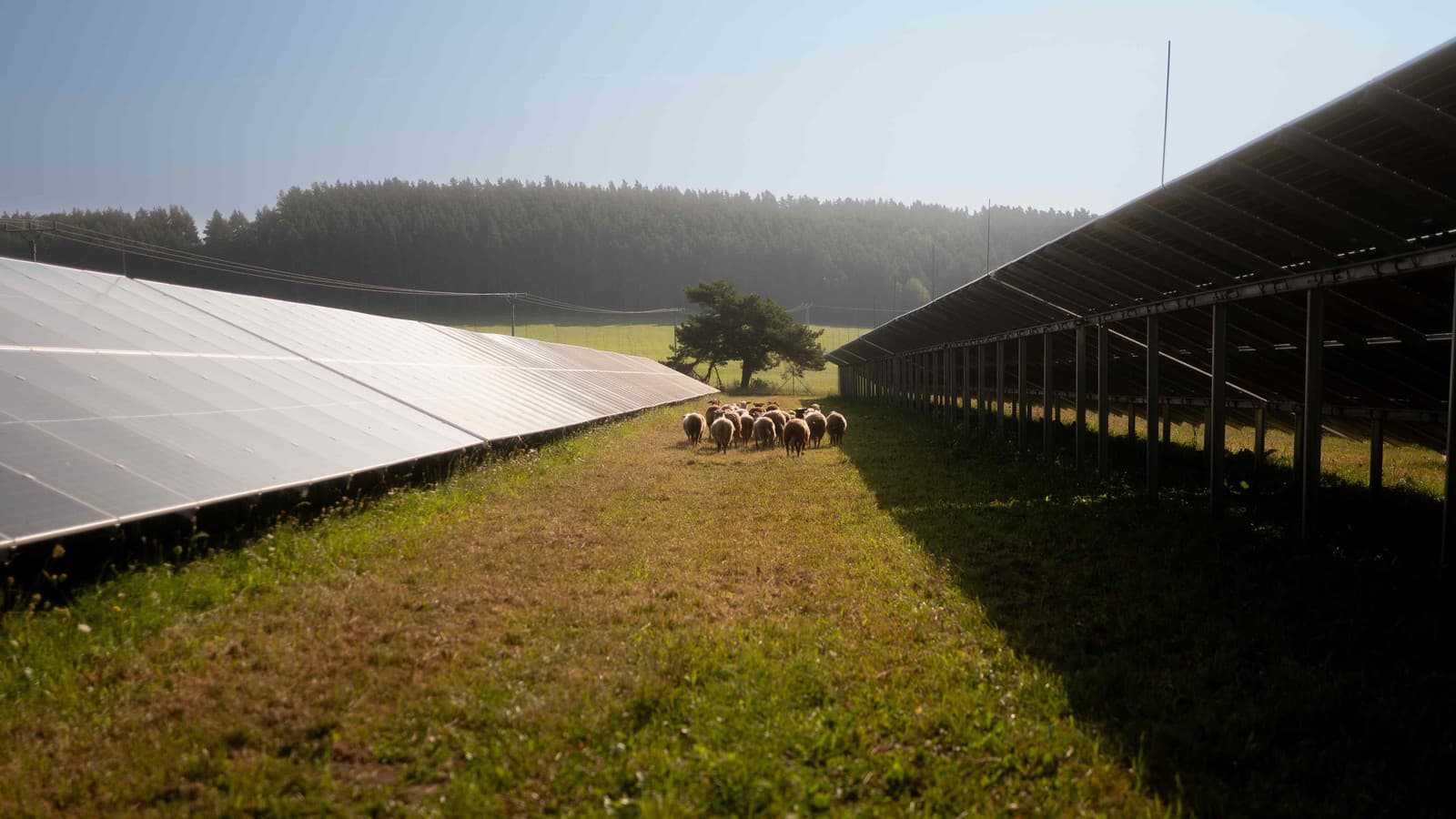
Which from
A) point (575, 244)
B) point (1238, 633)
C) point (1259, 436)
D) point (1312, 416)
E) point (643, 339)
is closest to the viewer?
point (1238, 633)

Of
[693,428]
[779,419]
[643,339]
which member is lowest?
[693,428]

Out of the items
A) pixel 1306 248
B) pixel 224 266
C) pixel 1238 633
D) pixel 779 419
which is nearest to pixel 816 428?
pixel 779 419

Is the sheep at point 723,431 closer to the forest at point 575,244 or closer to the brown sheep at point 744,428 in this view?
the brown sheep at point 744,428

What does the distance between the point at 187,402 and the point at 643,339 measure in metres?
89.6

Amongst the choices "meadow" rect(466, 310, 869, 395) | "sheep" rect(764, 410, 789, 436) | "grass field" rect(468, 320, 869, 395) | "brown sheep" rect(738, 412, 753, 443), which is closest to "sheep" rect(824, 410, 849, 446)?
"sheep" rect(764, 410, 789, 436)

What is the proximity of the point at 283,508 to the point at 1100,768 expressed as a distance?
8.01m

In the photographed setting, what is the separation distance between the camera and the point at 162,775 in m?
4.09

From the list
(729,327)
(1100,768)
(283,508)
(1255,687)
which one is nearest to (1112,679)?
(1255,687)

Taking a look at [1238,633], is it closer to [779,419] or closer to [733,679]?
[733,679]

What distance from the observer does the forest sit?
356 feet

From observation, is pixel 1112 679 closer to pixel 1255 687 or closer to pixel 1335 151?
pixel 1255 687

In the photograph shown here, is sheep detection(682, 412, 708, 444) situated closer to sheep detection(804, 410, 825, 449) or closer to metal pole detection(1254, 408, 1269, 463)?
sheep detection(804, 410, 825, 449)

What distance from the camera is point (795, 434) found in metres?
19.2

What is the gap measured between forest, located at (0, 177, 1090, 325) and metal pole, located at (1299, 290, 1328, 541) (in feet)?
318
